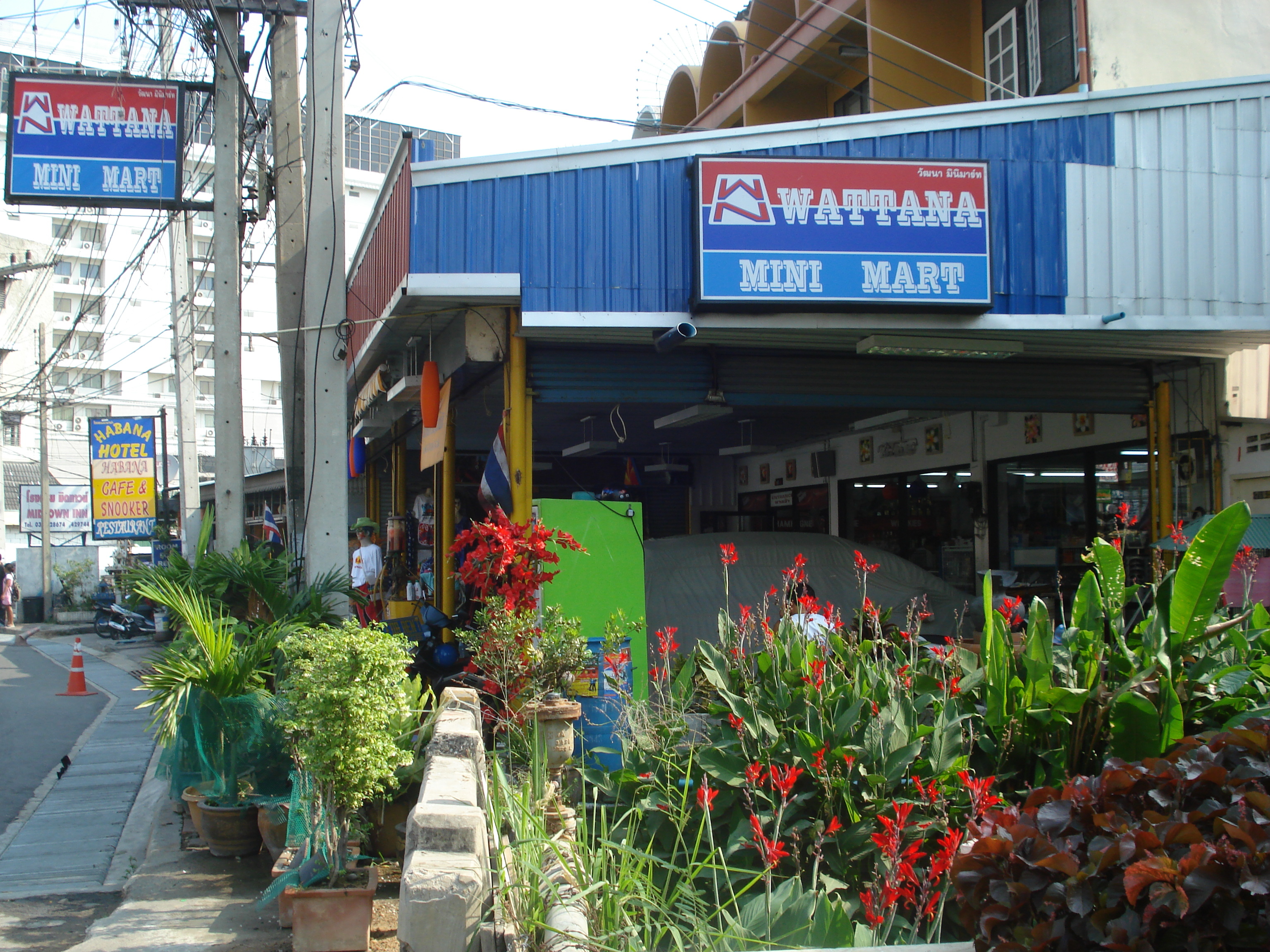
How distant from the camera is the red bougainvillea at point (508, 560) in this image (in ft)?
21.0

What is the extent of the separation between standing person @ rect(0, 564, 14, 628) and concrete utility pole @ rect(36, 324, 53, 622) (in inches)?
31.6

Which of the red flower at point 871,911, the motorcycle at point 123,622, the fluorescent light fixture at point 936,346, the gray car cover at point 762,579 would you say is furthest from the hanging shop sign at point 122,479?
the red flower at point 871,911

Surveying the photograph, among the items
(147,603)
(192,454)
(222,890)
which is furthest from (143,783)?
(147,603)

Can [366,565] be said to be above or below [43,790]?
above

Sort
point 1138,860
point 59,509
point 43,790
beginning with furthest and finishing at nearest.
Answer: point 59,509, point 43,790, point 1138,860

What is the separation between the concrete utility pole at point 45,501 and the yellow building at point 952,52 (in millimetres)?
18908

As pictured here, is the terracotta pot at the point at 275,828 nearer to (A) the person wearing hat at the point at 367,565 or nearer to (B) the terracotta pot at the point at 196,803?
(B) the terracotta pot at the point at 196,803

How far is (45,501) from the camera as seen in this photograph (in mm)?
26406

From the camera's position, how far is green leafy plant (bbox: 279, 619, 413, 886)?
4.59 m

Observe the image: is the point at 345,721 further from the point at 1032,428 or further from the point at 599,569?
the point at 1032,428

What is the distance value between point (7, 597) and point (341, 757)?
26461 mm

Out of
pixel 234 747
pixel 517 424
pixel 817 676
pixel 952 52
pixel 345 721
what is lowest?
pixel 234 747

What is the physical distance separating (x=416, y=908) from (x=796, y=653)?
2143mm

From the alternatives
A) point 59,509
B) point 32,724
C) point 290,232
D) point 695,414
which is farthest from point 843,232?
point 59,509
